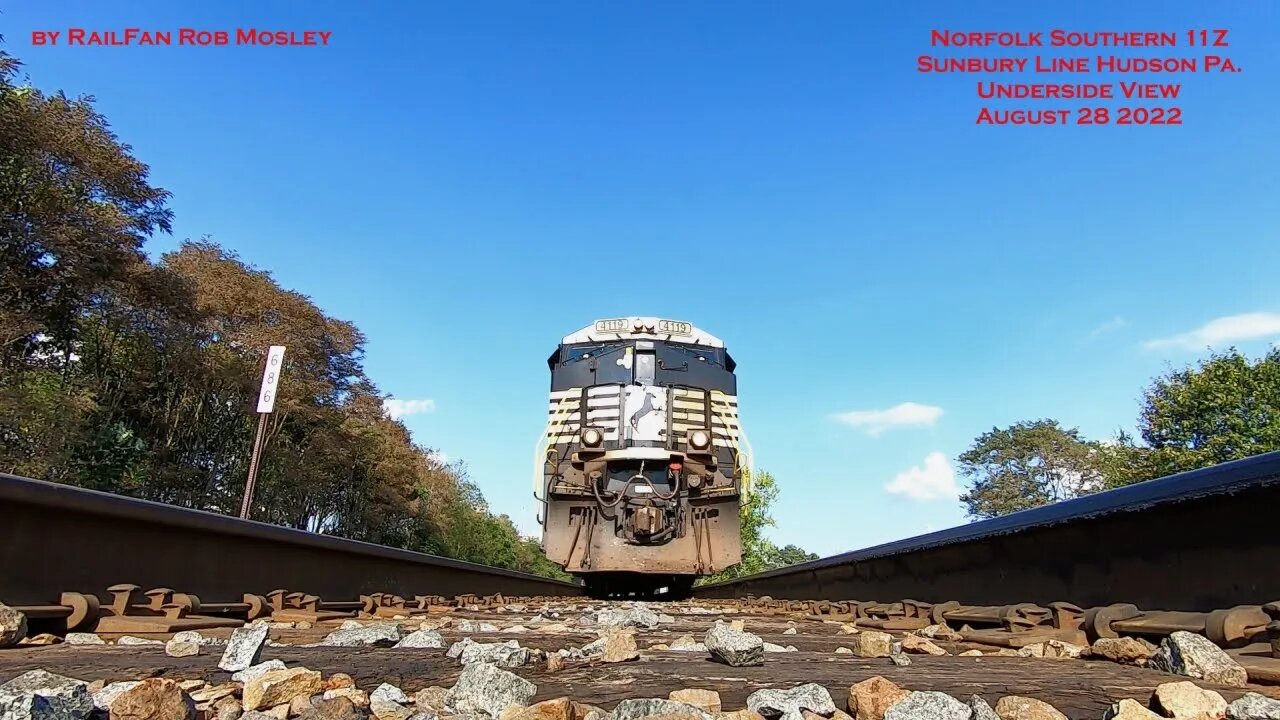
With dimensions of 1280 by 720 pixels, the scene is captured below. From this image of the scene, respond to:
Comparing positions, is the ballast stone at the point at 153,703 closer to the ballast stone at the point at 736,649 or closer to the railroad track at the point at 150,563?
the ballast stone at the point at 736,649

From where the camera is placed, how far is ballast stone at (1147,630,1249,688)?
5.33ft

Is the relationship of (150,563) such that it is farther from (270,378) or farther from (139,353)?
(139,353)

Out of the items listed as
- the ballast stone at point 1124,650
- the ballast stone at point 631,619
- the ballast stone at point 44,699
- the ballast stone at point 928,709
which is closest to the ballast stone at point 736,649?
the ballast stone at point 928,709

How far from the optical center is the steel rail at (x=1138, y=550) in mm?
2180

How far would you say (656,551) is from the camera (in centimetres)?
786

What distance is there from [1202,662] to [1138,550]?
44.4 inches

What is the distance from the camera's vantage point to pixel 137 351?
46.4 ft

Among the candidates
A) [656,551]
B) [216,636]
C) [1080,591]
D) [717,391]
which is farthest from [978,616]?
[717,391]

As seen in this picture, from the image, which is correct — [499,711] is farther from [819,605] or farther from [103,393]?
[103,393]

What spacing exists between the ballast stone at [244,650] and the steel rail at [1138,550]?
8.35 feet

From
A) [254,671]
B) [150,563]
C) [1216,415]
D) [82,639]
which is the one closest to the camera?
[254,671]

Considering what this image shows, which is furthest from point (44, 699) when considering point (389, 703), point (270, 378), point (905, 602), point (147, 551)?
point (270, 378)

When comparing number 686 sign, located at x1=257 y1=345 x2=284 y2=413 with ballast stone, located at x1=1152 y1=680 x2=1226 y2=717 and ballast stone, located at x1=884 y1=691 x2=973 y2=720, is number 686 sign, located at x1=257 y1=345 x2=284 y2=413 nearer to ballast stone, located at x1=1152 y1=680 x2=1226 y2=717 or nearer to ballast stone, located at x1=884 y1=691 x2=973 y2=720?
ballast stone, located at x1=884 y1=691 x2=973 y2=720

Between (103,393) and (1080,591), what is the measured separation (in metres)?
15.8
